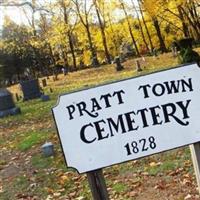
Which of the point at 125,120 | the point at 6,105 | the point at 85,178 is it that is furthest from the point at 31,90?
the point at 125,120

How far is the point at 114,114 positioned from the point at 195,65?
62 centimetres

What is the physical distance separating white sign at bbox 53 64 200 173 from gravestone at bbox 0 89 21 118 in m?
14.5

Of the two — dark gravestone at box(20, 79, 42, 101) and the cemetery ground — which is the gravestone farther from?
the cemetery ground

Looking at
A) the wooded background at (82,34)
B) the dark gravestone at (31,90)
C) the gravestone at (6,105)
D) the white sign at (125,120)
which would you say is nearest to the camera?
the white sign at (125,120)

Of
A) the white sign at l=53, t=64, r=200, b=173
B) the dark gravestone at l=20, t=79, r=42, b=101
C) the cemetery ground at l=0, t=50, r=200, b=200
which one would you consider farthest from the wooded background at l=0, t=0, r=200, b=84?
the white sign at l=53, t=64, r=200, b=173

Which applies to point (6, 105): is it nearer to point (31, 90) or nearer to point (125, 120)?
point (31, 90)

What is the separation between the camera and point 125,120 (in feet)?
9.77

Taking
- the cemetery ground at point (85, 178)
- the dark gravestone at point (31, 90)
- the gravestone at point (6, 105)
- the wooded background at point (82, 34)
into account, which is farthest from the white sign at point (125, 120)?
the wooded background at point (82, 34)

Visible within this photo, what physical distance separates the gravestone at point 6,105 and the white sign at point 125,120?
14513mm

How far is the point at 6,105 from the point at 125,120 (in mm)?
15097

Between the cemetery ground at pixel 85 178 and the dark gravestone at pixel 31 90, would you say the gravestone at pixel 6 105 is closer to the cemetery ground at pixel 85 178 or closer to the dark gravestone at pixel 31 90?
the dark gravestone at pixel 31 90

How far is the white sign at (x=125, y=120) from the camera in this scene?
2.96 m

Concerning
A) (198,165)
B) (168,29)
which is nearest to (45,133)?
(198,165)

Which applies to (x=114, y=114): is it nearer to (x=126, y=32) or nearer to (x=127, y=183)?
(x=127, y=183)
